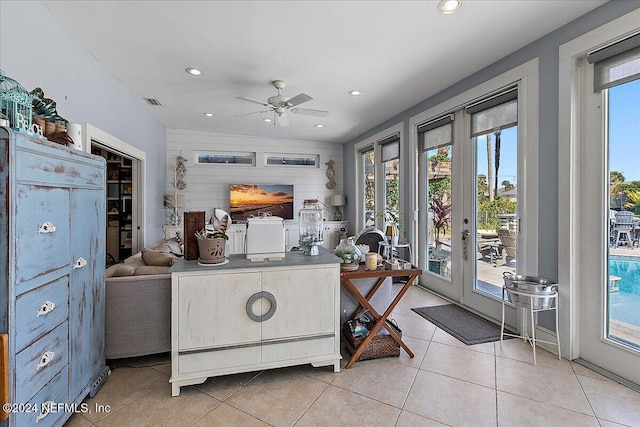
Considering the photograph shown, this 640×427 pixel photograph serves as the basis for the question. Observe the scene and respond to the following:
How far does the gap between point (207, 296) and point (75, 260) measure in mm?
799

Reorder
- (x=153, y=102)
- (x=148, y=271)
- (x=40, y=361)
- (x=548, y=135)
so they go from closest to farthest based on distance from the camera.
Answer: (x=40, y=361) → (x=148, y=271) → (x=548, y=135) → (x=153, y=102)

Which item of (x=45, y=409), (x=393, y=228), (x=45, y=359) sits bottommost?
(x=45, y=409)

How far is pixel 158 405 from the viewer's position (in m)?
1.94

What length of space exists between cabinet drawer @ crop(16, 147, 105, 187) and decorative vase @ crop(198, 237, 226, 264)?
31.5 inches

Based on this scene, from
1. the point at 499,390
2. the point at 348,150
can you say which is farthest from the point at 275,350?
the point at 348,150

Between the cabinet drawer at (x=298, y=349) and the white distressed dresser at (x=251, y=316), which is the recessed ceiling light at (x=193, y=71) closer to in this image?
the white distressed dresser at (x=251, y=316)

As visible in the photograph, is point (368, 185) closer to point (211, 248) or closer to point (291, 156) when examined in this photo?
point (291, 156)

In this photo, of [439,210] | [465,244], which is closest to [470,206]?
[465,244]

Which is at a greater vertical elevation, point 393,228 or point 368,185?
point 368,185

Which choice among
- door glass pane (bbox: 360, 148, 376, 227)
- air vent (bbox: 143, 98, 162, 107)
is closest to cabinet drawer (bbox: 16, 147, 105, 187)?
air vent (bbox: 143, 98, 162, 107)

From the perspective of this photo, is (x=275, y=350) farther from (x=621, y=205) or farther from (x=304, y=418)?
(x=621, y=205)

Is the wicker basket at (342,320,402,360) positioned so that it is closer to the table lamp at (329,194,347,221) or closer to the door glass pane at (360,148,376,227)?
the door glass pane at (360,148,376,227)

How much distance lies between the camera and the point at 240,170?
658cm

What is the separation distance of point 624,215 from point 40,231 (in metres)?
3.66
